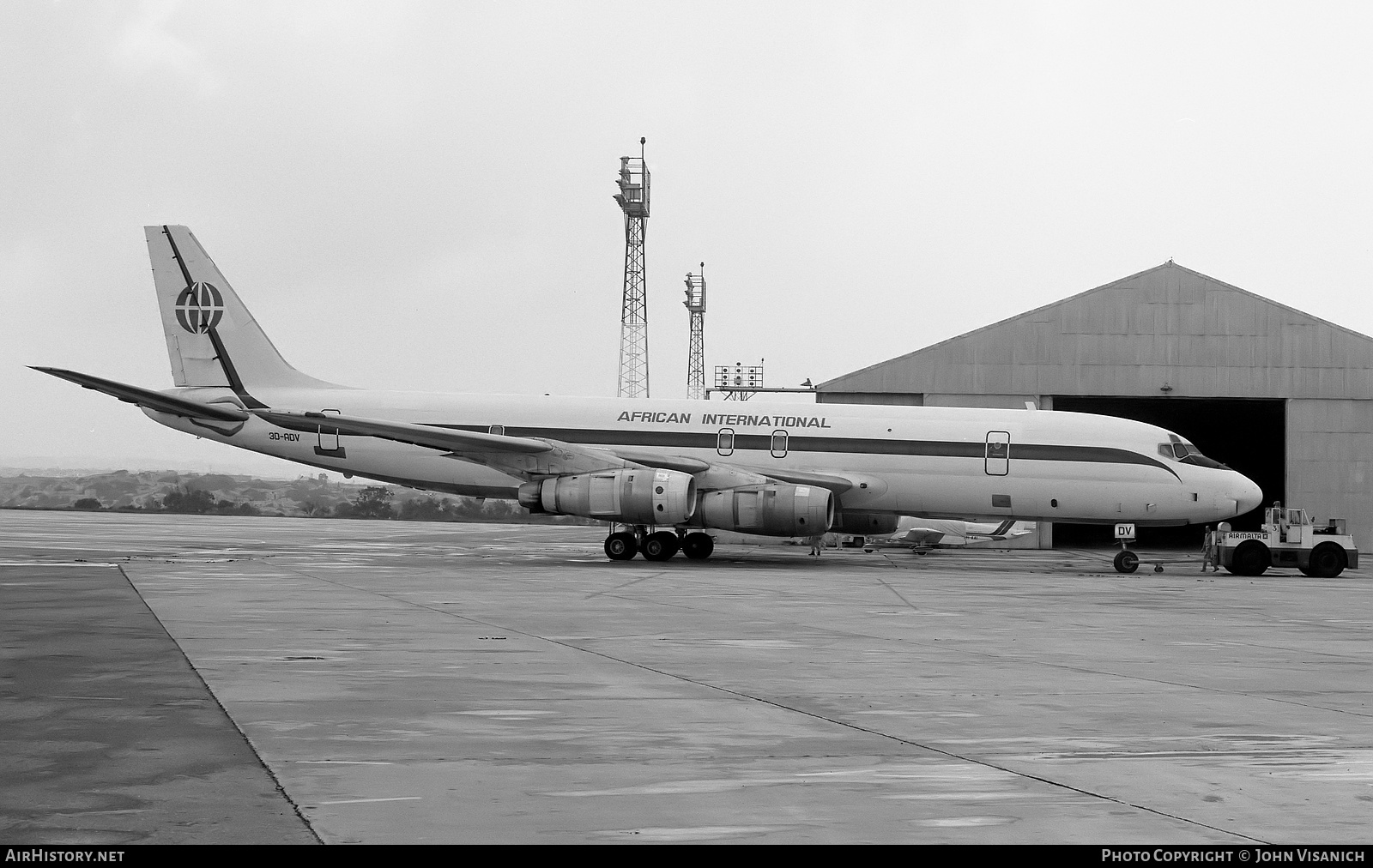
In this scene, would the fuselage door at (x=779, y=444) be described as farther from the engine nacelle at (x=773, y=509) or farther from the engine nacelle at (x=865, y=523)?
the engine nacelle at (x=773, y=509)

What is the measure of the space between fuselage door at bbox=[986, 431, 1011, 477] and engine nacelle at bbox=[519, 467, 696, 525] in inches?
233

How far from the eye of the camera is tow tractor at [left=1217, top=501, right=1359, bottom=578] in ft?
88.4

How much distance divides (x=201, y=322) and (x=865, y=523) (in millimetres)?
14970

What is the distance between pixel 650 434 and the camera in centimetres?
2742

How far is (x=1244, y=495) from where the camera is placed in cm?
2611

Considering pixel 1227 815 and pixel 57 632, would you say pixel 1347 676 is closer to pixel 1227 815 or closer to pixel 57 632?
pixel 1227 815

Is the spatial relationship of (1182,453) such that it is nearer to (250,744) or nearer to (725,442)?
(725,442)

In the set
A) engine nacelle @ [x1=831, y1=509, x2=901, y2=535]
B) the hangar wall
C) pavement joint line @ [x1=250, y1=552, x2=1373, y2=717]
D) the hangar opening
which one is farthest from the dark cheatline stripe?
the hangar opening

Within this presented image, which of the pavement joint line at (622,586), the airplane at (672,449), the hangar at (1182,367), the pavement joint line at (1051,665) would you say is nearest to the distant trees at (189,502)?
the hangar at (1182,367)

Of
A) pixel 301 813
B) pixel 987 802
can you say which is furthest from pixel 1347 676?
pixel 301 813

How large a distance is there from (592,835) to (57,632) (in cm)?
791

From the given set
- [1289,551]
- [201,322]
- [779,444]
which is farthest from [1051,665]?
[201,322]

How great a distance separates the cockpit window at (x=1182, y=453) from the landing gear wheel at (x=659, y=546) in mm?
9867

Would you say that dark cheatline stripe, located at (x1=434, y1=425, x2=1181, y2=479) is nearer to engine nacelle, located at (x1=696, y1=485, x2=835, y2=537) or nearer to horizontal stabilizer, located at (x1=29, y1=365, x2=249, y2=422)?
engine nacelle, located at (x1=696, y1=485, x2=835, y2=537)
